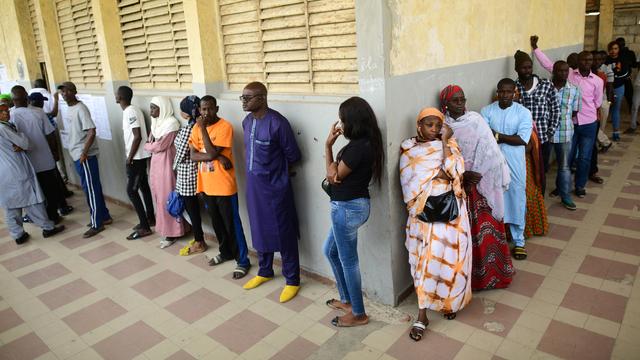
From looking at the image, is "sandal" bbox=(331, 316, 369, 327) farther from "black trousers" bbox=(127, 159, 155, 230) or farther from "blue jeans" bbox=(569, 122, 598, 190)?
"blue jeans" bbox=(569, 122, 598, 190)

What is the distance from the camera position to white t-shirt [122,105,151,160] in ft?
17.8

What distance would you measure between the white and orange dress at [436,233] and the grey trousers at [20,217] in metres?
4.99

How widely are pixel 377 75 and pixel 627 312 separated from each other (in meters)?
2.61

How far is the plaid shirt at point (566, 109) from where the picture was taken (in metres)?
5.23

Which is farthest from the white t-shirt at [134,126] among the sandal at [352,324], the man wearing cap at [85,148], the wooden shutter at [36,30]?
the wooden shutter at [36,30]

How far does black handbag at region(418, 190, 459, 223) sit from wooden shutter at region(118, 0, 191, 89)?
3448mm

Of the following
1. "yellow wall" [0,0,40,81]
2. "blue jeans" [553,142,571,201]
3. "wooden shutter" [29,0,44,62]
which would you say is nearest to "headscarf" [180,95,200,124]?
"blue jeans" [553,142,571,201]

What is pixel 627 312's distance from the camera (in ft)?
11.3

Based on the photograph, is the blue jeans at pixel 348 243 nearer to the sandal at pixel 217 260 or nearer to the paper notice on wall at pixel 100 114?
the sandal at pixel 217 260

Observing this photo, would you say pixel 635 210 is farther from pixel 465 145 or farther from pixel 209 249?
pixel 209 249

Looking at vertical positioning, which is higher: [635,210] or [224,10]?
[224,10]

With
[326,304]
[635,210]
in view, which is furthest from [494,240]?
[635,210]

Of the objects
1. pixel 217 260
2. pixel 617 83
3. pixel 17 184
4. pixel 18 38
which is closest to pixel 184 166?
pixel 217 260

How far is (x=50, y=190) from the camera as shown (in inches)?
253
